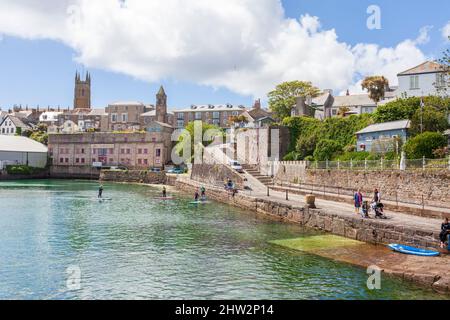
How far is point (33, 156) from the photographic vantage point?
101875mm

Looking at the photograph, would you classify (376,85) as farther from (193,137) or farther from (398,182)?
(193,137)

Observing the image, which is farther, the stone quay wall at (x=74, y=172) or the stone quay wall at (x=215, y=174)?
the stone quay wall at (x=74, y=172)

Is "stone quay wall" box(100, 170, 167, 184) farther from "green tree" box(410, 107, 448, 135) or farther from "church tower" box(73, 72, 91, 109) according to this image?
"church tower" box(73, 72, 91, 109)

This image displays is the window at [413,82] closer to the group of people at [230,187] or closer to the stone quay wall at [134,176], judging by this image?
the group of people at [230,187]

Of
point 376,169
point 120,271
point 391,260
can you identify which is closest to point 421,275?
point 391,260

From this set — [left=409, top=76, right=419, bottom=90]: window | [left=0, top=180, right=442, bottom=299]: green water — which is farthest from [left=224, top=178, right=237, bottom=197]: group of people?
[left=409, top=76, right=419, bottom=90]: window

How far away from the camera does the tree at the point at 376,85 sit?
67188mm

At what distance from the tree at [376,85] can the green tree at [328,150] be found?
66.7 ft

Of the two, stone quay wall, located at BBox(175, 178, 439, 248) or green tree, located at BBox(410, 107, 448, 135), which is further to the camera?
green tree, located at BBox(410, 107, 448, 135)

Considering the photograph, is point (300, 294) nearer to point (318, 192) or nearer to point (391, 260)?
point (391, 260)

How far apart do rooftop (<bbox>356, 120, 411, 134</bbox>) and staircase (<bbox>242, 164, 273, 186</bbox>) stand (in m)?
12.4

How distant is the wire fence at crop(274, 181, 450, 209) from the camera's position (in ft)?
90.7

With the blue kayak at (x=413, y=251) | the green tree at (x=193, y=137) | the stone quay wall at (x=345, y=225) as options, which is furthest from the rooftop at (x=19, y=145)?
the blue kayak at (x=413, y=251)
